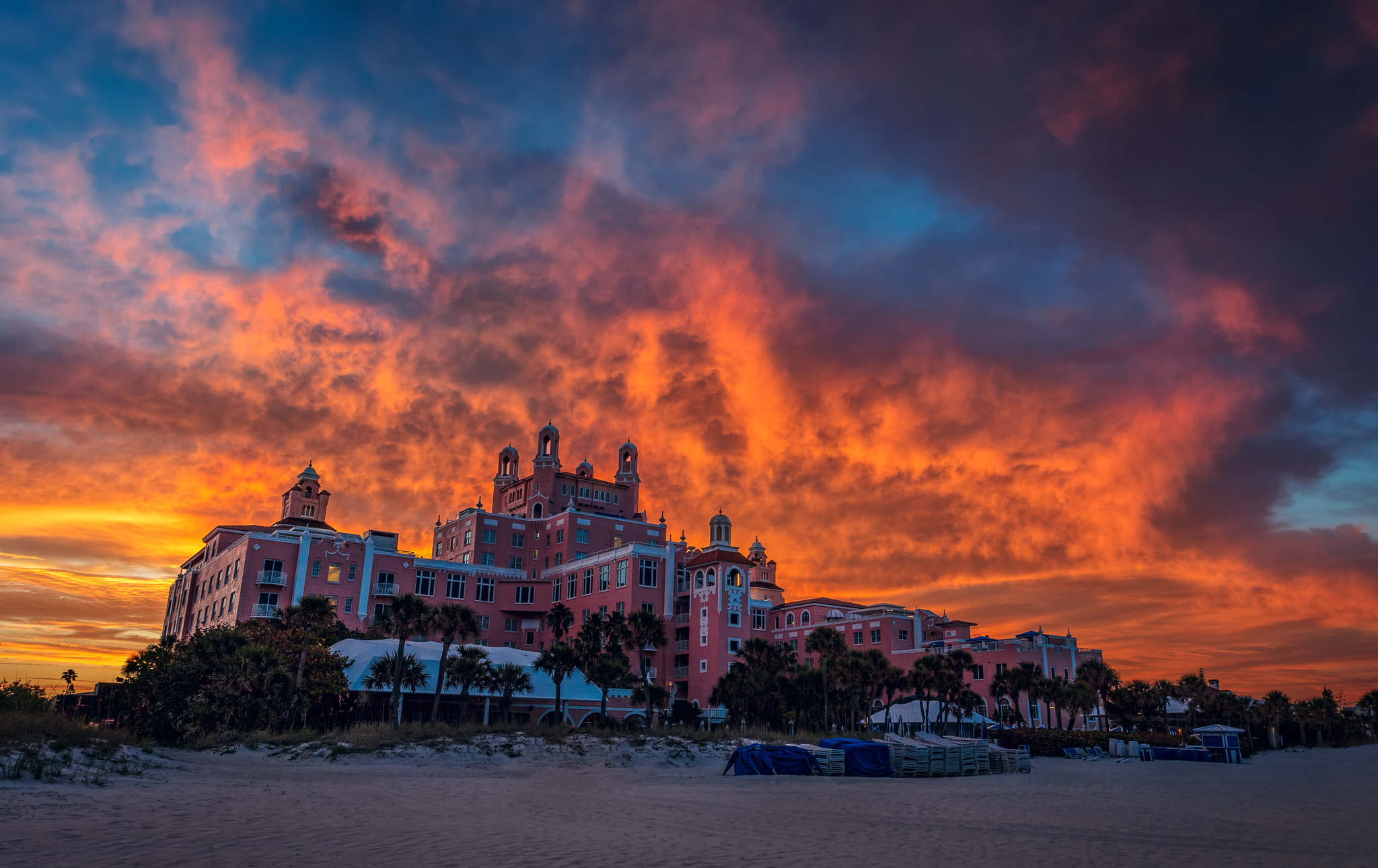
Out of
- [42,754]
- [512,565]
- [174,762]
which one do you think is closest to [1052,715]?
[512,565]

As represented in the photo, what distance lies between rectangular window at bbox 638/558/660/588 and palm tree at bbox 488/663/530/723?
90.8 ft

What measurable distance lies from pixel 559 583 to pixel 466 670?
4042 cm

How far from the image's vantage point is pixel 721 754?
47188mm

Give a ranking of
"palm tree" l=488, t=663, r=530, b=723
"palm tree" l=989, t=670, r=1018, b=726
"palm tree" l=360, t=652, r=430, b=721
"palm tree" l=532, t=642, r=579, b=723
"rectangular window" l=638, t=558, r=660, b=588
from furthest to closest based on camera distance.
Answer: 1. "rectangular window" l=638, t=558, r=660, b=588
2. "palm tree" l=989, t=670, r=1018, b=726
3. "palm tree" l=532, t=642, r=579, b=723
4. "palm tree" l=488, t=663, r=530, b=723
5. "palm tree" l=360, t=652, r=430, b=721

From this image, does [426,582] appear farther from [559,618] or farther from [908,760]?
[908,760]

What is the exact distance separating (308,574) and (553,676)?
2956 centimetres

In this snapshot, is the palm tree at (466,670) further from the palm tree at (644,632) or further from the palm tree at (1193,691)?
the palm tree at (1193,691)

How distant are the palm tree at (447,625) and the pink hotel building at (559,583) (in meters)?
5.31

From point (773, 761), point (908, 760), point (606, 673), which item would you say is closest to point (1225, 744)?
point (908, 760)

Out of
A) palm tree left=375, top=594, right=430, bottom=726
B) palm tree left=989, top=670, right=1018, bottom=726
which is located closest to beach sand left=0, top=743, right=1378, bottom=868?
palm tree left=375, top=594, right=430, bottom=726

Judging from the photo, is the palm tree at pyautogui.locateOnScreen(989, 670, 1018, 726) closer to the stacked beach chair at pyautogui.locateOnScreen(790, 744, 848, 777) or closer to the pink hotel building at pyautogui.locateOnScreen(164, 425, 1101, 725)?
the pink hotel building at pyautogui.locateOnScreen(164, 425, 1101, 725)

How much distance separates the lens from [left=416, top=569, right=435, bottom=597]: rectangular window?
83.5 m

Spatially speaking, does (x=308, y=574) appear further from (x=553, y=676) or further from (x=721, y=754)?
(x=721, y=754)

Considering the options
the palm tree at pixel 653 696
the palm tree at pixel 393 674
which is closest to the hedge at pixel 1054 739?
the palm tree at pixel 653 696
